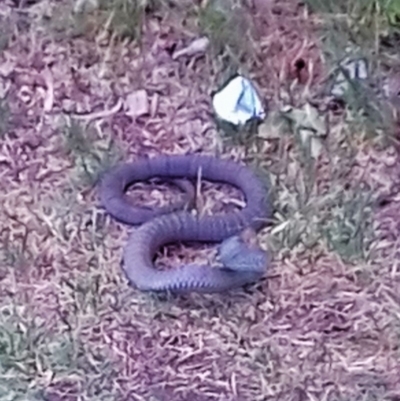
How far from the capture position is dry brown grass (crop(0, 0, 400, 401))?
3586mm

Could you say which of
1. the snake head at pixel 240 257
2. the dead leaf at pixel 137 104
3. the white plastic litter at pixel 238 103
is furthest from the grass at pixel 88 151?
the snake head at pixel 240 257

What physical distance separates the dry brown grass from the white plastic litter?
0.20 ft

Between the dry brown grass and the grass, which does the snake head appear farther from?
the grass

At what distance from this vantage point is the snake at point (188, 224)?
3.80 metres

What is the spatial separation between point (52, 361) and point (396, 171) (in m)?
1.31

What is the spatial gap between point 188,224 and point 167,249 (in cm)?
9

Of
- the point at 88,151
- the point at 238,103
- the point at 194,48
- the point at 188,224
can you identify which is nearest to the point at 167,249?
the point at 188,224

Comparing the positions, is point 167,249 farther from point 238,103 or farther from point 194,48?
point 194,48

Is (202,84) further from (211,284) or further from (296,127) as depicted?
(211,284)

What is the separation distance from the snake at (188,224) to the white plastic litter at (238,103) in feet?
0.59

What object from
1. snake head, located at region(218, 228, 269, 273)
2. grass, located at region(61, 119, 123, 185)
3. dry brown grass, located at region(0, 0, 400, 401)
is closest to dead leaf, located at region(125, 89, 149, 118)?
dry brown grass, located at region(0, 0, 400, 401)

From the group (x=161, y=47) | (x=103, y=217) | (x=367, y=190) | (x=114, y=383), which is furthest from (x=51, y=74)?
(x=114, y=383)

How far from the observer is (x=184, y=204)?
13.8 feet

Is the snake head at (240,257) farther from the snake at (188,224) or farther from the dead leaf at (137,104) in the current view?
the dead leaf at (137,104)
